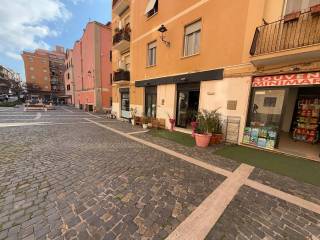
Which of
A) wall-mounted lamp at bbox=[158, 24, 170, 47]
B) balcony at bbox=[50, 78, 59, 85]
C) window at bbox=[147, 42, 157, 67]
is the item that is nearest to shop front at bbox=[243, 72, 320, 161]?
wall-mounted lamp at bbox=[158, 24, 170, 47]

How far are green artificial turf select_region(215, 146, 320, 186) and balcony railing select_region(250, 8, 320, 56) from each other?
10.6 ft

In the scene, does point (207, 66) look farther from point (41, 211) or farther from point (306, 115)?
point (41, 211)

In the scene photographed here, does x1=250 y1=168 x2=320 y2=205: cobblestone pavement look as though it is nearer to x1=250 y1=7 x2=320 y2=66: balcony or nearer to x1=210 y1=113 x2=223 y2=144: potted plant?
x1=210 y1=113 x2=223 y2=144: potted plant

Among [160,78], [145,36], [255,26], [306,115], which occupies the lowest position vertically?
[306,115]

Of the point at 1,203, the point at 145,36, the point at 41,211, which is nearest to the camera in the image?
the point at 41,211

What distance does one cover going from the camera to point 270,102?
17.1 feet

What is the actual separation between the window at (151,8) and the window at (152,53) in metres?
1.83

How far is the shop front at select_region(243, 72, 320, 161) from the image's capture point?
471cm

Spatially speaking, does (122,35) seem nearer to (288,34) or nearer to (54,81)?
(288,34)

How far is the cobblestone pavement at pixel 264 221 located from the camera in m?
1.93

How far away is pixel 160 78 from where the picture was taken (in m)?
8.81

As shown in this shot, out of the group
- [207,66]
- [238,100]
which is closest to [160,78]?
[207,66]

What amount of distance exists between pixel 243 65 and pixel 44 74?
58.5m

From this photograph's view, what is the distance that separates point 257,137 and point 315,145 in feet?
8.45
